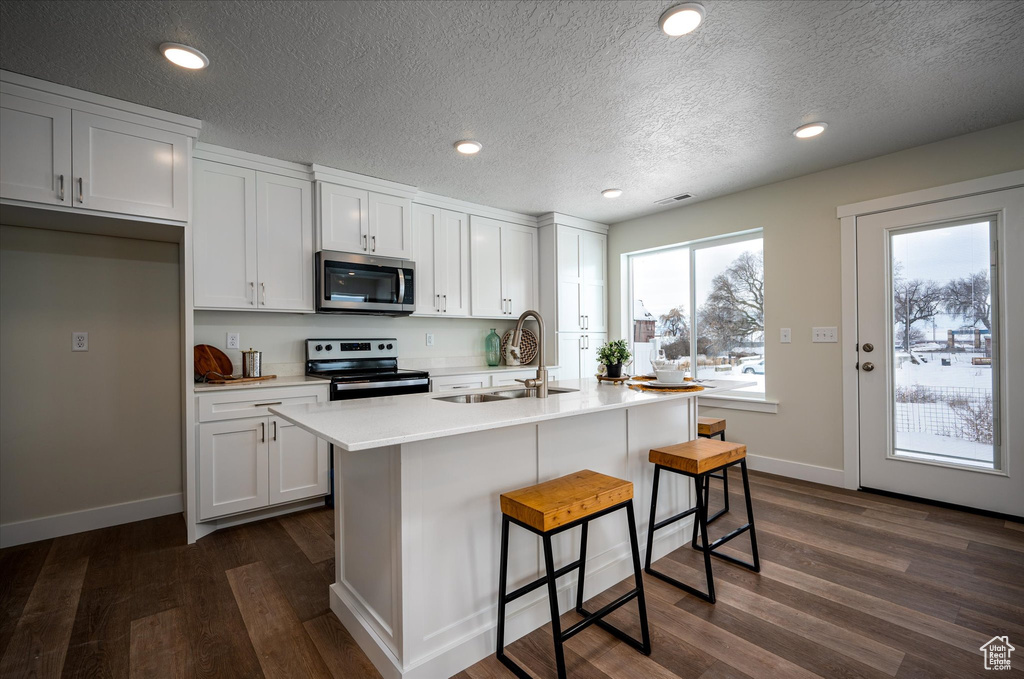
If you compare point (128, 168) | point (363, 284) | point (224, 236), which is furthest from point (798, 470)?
point (128, 168)

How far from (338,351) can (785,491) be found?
11.8 feet

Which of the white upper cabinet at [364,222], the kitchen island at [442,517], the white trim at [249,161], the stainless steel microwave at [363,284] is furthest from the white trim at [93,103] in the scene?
the kitchen island at [442,517]

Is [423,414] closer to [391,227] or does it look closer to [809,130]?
[391,227]

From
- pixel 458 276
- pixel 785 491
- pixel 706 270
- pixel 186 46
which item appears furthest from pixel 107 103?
pixel 785 491

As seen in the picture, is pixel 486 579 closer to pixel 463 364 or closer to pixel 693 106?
pixel 693 106

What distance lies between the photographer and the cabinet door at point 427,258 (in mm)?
3988

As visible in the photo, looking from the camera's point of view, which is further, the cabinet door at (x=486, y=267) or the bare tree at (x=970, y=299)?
the cabinet door at (x=486, y=267)

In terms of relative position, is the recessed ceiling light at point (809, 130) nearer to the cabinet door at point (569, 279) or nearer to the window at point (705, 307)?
the window at point (705, 307)

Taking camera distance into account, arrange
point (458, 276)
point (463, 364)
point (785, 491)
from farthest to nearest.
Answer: point (463, 364), point (458, 276), point (785, 491)

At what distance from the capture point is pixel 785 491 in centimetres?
338

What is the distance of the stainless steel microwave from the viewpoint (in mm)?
3303

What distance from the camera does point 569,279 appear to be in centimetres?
479

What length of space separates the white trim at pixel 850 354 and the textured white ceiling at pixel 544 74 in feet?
2.02

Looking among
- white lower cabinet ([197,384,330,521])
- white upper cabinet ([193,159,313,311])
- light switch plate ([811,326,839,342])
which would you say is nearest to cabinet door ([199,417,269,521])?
white lower cabinet ([197,384,330,521])
